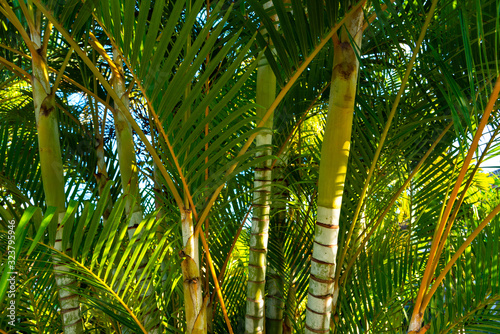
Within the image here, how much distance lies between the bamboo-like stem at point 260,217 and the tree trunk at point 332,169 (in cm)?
22

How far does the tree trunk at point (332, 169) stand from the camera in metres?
0.76

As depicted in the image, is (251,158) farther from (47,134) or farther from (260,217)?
(47,134)

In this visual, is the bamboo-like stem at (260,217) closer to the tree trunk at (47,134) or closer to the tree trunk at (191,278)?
the tree trunk at (191,278)

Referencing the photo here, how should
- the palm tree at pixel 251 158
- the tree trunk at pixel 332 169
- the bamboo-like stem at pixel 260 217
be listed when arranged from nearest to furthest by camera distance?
the palm tree at pixel 251 158, the tree trunk at pixel 332 169, the bamboo-like stem at pixel 260 217

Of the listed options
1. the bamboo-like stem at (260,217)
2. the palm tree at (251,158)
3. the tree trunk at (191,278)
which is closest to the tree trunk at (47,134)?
the palm tree at (251,158)

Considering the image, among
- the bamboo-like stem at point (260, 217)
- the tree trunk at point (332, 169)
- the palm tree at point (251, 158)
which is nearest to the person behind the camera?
the palm tree at point (251, 158)

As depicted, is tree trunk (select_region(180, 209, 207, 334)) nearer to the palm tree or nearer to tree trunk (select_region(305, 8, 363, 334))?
the palm tree

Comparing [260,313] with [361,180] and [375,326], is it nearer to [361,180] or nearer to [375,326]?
[375,326]

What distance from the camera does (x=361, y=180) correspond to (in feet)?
3.88

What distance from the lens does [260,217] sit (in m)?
1.04

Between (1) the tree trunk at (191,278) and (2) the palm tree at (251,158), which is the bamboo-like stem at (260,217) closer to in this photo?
(2) the palm tree at (251,158)

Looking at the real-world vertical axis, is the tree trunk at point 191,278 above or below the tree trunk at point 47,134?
below

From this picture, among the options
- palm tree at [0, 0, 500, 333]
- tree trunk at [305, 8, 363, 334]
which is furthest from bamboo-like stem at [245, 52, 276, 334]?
tree trunk at [305, 8, 363, 334]

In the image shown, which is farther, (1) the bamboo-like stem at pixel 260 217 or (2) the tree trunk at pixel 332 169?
(1) the bamboo-like stem at pixel 260 217
